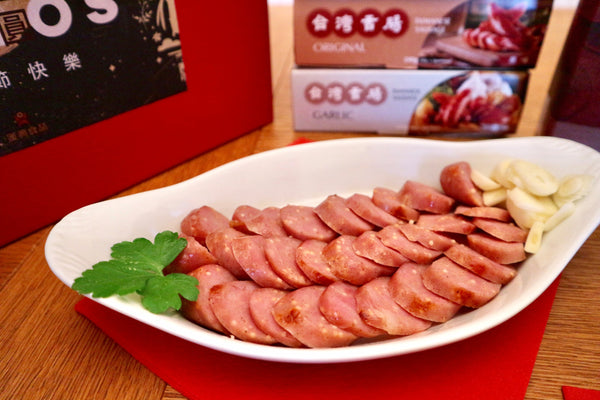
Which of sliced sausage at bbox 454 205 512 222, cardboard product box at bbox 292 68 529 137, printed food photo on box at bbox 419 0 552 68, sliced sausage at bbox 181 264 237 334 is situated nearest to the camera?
sliced sausage at bbox 181 264 237 334

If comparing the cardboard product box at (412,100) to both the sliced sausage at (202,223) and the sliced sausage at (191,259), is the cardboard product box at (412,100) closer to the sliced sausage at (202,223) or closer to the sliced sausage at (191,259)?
the sliced sausage at (202,223)

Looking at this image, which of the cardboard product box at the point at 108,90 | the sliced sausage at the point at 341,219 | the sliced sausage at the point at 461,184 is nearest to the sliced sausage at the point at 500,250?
the sliced sausage at the point at 461,184

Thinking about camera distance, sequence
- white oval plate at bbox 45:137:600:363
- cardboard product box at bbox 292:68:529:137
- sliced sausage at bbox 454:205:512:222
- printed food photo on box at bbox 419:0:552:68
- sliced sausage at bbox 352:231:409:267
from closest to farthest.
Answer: white oval plate at bbox 45:137:600:363
sliced sausage at bbox 352:231:409:267
sliced sausage at bbox 454:205:512:222
printed food photo on box at bbox 419:0:552:68
cardboard product box at bbox 292:68:529:137

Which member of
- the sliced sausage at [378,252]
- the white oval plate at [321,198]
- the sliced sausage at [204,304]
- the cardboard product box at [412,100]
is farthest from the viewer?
the cardboard product box at [412,100]

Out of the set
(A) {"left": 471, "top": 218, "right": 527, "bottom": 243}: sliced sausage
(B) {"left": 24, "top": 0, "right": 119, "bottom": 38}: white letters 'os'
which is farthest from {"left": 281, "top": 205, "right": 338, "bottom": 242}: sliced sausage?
(B) {"left": 24, "top": 0, "right": 119, "bottom": 38}: white letters 'os'

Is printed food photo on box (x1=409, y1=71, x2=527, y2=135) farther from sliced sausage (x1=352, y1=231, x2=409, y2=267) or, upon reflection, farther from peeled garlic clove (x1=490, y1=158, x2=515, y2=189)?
sliced sausage (x1=352, y1=231, x2=409, y2=267)

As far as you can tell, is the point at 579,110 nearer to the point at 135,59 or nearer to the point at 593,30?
the point at 593,30
